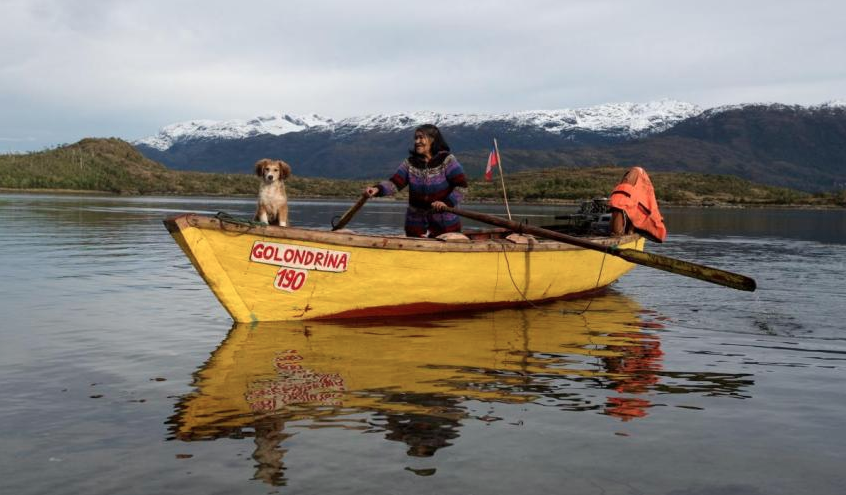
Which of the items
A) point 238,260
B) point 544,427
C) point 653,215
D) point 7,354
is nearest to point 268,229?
point 238,260

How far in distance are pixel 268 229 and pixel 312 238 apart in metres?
0.63

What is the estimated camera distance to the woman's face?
11.9 metres

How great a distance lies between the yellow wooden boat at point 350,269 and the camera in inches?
387

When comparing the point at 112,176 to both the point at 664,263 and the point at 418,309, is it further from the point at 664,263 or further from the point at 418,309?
the point at 664,263

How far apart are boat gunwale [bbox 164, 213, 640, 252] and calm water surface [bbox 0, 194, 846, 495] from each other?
1226mm

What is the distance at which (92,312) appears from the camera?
459 inches

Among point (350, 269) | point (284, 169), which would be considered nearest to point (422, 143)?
point (284, 169)

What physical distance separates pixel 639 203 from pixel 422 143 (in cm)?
623

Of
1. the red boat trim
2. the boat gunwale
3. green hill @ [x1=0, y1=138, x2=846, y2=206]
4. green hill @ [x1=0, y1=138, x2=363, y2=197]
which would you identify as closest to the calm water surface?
the red boat trim

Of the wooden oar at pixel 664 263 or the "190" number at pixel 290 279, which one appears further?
the wooden oar at pixel 664 263

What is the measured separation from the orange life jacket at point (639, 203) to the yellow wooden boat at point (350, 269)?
2.94m

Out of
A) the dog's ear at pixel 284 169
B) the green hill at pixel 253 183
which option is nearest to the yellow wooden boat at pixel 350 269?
the dog's ear at pixel 284 169

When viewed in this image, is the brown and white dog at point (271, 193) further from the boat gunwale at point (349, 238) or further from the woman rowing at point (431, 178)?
the woman rowing at point (431, 178)

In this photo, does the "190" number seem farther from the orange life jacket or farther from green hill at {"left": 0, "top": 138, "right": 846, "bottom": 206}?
green hill at {"left": 0, "top": 138, "right": 846, "bottom": 206}
